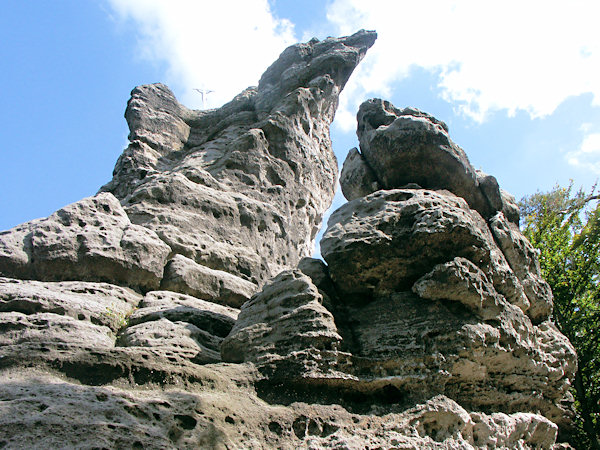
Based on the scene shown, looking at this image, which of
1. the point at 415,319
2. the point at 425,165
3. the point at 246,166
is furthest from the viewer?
the point at 246,166

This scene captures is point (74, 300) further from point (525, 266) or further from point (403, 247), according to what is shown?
A: point (525, 266)

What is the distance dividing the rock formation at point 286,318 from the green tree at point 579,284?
140 inches

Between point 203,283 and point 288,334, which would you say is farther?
point 203,283

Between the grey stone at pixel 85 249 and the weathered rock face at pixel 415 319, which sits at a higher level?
the grey stone at pixel 85 249

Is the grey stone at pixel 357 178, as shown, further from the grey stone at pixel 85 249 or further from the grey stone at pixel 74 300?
the grey stone at pixel 74 300

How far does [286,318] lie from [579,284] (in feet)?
32.0

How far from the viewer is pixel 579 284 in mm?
12461

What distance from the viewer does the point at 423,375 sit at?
5297 millimetres

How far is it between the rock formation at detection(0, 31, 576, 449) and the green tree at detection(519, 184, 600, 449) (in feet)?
11.6

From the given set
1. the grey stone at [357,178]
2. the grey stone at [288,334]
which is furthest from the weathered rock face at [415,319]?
the grey stone at [357,178]

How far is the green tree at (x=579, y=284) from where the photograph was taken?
10.4 meters

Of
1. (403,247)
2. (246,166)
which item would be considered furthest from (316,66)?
(403,247)

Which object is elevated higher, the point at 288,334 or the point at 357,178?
the point at 357,178

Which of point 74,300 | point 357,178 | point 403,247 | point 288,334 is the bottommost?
point 288,334
